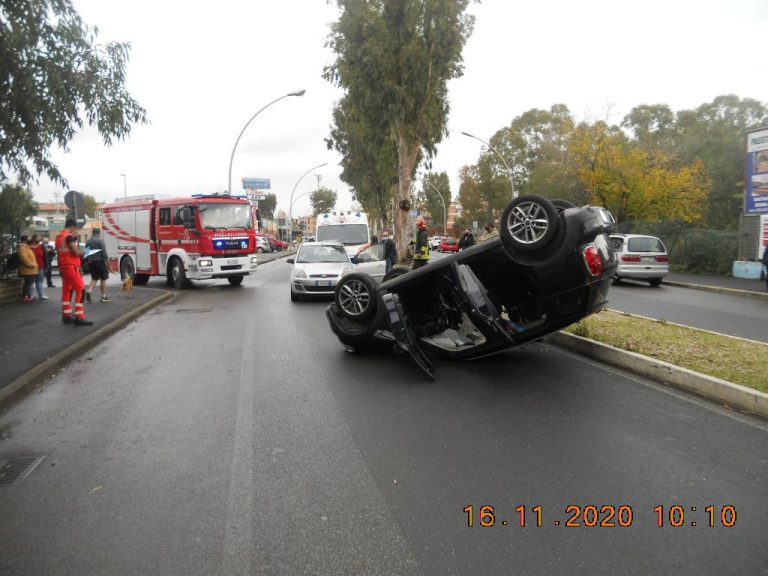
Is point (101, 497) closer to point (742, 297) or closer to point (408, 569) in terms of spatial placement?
point (408, 569)

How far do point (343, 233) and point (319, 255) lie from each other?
869 cm

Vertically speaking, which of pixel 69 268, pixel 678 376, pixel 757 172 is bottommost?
pixel 678 376

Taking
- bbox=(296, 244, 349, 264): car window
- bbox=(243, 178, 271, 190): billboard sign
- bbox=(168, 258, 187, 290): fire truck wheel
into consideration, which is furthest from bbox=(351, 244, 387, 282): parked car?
bbox=(243, 178, 271, 190): billboard sign

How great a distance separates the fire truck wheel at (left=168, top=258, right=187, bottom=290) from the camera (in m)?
17.6

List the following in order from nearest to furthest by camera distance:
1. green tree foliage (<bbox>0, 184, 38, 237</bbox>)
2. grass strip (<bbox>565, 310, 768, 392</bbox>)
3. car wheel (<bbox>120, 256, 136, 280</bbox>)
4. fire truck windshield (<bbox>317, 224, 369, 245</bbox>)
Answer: grass strip (<bbox>565, 310, 768, 392</bbox>) < green tree foliage (<bbox>0, 184, 38, 237</bbox>) < car wheel (<bbox>120, 256, 136, 280</bbox>) < fire truck windshield (<bbox>317, 224, 369, 245</bbox>)

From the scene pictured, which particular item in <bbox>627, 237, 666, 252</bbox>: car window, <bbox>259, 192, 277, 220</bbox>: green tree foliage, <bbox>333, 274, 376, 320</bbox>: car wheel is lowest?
<bbox>333, 274, 376, 320</bbox>: car wheel

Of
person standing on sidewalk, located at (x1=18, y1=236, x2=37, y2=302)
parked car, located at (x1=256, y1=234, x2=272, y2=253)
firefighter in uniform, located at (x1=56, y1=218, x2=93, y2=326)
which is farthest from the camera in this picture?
parked car, located at (x1=256, y1=234, x2=272, y2=253)

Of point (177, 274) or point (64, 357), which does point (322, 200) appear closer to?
point (177, 274)

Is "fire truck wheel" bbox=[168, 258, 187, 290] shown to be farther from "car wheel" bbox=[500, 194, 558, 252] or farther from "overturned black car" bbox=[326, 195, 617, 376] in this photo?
"car wheel" bbox=[500, 194, 558, 252]

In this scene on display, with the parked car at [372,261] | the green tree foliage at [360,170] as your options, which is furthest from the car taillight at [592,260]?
the green tree foliage at [360,170]

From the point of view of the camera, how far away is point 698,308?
13.1 m

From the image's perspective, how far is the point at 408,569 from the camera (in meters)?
2.76

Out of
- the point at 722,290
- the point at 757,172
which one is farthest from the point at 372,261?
the point at 757,172

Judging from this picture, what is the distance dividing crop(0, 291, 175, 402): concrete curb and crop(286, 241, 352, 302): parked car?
368cm
